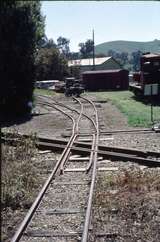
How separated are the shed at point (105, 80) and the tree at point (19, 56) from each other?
35299mm

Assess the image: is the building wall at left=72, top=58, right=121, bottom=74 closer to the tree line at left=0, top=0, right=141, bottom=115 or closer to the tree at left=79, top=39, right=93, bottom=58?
the tree at left=79, top=39, right=93, bottom=58

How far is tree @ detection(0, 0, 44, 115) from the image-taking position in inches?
1087

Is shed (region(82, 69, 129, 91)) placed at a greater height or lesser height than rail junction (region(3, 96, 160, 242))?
lesser

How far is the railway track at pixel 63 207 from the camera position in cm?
704

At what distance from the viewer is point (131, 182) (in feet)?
32.6

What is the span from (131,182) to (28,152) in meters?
4.90

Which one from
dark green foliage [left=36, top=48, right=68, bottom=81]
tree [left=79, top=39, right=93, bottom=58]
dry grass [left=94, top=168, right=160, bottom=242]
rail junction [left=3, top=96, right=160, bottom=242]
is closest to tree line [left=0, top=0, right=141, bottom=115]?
rail junction [left=3, top=96, right=160, bottom=242]

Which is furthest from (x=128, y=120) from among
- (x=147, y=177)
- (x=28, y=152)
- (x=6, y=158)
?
(x=147, y=177)

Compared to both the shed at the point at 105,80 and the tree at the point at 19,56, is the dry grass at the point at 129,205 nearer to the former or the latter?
the tree at the point at 19,56

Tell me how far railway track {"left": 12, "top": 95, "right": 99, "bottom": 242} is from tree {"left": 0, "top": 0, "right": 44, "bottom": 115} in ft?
52.1

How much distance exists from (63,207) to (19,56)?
20876 millimetres

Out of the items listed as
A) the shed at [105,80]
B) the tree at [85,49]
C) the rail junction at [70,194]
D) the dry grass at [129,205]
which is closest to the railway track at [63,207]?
the rail junction at [70,194]

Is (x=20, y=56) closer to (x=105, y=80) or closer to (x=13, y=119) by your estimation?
(x=13, y=119)

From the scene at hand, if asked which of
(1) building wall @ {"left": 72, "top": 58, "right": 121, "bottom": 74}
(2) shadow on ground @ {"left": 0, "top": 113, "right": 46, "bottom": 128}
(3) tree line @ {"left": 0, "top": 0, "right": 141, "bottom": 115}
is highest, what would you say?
(3) tree line @ {"left": 0, "top": 0, "right": 141, "bottom": 115}
